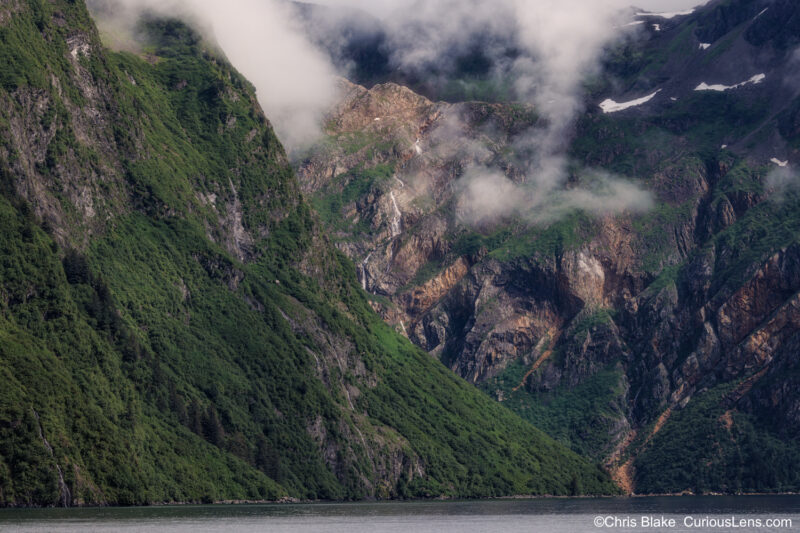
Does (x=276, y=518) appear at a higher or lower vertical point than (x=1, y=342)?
lower

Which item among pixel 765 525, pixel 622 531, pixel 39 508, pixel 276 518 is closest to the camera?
pixel 622 531

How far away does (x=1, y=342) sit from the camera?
196 m

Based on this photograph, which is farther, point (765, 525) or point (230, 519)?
point (230, 519)

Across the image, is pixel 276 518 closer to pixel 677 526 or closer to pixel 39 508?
pixel 39 508

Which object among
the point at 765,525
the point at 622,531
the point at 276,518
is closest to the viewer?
the point at 622,531

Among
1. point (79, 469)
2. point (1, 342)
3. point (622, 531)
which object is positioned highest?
point (1, 342)

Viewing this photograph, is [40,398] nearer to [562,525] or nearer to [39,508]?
[39,508]

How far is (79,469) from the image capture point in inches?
7534

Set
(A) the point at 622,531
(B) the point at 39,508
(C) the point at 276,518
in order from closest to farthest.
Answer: (A) the point at 622,531 < (B) the point at 39,508 < (C) the point at 276,518

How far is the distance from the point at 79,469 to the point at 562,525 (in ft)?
260

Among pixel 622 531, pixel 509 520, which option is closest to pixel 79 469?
pixel 509 520

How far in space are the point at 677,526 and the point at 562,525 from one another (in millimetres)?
21038

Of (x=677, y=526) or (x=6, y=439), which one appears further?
(x=6, y=439)

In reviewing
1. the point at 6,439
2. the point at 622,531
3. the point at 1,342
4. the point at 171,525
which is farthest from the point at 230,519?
the point at 622,531
